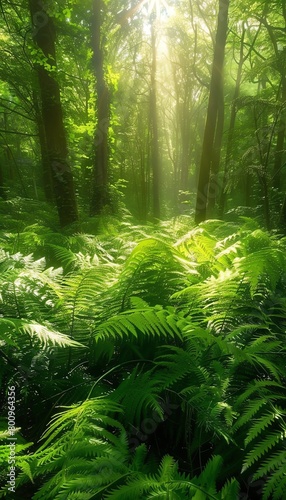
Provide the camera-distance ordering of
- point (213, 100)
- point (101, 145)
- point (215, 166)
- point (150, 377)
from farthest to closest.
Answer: point (215, 166), point (101, 145), point (213, 100), point (150, 377)

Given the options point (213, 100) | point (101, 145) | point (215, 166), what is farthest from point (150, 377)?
point (215, 166)

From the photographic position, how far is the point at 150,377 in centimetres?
156

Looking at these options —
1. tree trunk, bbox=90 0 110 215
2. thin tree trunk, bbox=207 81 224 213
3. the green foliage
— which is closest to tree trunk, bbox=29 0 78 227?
tree trunk, bbox=90 0 110 215

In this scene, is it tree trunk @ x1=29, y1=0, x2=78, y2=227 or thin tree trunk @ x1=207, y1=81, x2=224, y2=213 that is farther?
thin tree trunk @ x1=207, y1=81, x2=224, y2=213

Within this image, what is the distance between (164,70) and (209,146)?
18.4 m

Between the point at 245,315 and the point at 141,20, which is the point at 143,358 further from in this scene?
the point at 141,20

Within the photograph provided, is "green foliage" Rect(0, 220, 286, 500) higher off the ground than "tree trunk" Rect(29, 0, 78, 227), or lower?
lower

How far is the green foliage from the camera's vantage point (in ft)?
3.60

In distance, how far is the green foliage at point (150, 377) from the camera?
3.60 feet

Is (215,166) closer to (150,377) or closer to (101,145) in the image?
(101,145)

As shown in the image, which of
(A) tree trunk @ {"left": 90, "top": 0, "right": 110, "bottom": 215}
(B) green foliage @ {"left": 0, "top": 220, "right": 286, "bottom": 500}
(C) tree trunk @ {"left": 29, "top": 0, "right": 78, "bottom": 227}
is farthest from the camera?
(A) tree trunk @ {"left": 90, "top": 0, "right": 110, "bottom": 215}

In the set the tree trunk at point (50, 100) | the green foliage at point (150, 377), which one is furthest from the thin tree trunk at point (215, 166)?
the green foliage at point (150, 377)

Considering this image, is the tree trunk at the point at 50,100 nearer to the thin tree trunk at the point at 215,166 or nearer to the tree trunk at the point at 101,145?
the tree trunk at the point at 101,145

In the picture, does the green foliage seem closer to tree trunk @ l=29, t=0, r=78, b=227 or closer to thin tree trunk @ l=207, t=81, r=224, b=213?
tree trunk @ l=29, t=0, r=78, b=227
